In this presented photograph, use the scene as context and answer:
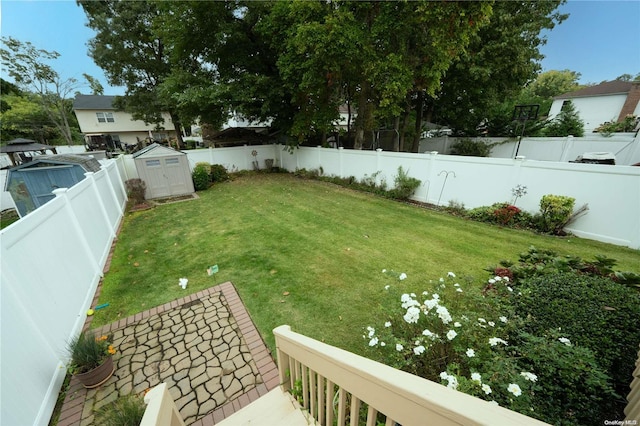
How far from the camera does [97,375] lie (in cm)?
253

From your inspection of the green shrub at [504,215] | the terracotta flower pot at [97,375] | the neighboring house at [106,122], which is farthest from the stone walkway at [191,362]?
the neighboring house at [106,122]

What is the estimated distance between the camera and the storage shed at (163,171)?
358 inches

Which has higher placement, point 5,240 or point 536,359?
point 5,240

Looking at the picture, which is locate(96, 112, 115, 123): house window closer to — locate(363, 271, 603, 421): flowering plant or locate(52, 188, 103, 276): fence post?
locate(52, 188, 103, 276): fence post

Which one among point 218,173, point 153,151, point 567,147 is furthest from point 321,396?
point 567,147

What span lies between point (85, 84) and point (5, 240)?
2807 centimetres

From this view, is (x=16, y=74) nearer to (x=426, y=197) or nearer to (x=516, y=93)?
(x=426, y=197)

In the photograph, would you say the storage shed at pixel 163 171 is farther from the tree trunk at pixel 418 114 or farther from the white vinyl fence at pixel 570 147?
the white vinyl fence at pixel 570 147

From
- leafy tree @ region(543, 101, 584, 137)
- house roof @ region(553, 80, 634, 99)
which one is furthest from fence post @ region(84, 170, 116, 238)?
house roof @ region(553, 80, 634, 99)

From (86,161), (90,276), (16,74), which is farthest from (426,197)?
(16,74)

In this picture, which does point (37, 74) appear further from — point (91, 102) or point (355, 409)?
point (355, 409)

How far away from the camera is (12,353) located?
197cm

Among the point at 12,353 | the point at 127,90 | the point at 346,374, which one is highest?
the point at 127,90

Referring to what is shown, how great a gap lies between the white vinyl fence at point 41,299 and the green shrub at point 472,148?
58.2ft
